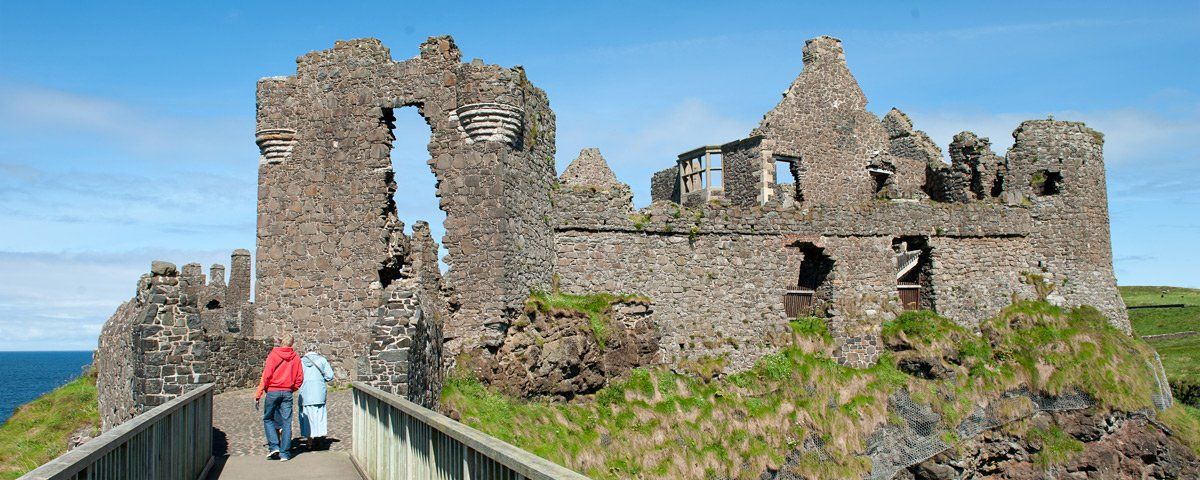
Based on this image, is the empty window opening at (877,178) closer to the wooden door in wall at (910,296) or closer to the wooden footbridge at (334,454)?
the wooden door in wall at (910,296)

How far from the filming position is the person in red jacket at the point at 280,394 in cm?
1261

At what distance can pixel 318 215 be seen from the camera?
66.0ft

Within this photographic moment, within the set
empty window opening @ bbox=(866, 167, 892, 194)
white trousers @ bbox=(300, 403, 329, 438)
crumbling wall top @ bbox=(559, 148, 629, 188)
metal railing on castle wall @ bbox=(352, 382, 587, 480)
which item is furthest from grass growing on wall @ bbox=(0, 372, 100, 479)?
empty window opening @ bbox=(866, 167, 892, 194)

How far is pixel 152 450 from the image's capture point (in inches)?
356

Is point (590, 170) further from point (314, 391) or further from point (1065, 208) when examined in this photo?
point (314, 391)

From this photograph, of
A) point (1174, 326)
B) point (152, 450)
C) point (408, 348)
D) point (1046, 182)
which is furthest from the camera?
point (1174, 326)

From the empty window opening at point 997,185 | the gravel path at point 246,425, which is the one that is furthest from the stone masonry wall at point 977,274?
the gravel path at point 246,425

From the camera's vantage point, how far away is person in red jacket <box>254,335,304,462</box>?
41.4 feet

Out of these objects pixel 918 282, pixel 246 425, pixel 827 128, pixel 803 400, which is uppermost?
pixel 827 128

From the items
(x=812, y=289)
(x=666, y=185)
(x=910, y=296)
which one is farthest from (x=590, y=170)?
(x=910, y=296)

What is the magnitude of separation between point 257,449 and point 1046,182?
21.7 m

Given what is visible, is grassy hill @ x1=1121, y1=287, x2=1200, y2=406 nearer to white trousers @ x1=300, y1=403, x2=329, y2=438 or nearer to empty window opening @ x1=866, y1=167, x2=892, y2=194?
empty window opening @ x1=866, y1=167, x2=892, y2=194

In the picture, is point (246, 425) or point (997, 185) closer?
point (246, 425)

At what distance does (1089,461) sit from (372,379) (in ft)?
57.7
